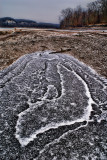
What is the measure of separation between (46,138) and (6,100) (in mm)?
1781

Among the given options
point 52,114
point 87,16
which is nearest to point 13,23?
point 87,16

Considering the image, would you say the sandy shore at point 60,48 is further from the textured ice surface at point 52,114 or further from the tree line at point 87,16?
the tree line at point 87,16

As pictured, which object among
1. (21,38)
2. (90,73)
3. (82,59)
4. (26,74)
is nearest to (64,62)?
(82,59)

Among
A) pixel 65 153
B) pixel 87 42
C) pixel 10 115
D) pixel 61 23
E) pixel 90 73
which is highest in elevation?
pixel 61 23

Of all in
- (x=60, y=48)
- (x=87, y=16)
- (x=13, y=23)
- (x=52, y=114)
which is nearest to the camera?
(x=52, y=114)

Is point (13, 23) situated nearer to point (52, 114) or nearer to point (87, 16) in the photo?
point (87, 16)

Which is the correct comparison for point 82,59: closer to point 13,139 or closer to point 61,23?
point 13,139

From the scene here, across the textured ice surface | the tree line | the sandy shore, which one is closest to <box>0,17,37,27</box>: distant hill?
the tree line

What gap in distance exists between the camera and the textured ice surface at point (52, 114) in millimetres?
2406

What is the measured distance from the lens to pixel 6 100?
12.5ft

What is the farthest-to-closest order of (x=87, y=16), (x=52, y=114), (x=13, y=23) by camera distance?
(x=13, y=23)
(x=87, y=16)
(x=52, y=114)

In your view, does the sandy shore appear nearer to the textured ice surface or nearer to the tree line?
the textured ice surface

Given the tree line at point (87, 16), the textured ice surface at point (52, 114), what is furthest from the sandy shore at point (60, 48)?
the tree line at point (87, 16)

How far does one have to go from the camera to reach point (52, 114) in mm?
3318
